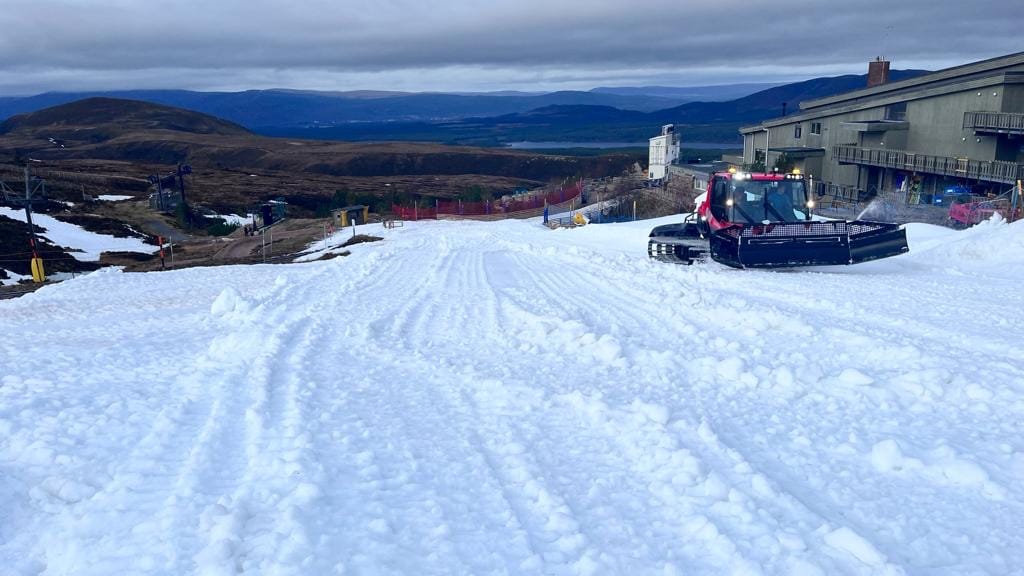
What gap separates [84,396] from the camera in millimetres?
6402

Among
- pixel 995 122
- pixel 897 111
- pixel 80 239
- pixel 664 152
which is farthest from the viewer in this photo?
pixel 664 152

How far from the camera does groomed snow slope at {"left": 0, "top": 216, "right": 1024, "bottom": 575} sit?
3932 millimetres

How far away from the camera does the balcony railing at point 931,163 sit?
94.2ft

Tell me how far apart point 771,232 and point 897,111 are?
89.9 feet

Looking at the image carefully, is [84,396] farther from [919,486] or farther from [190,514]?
[919,486]

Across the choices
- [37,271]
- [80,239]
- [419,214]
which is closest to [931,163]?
[419,214]

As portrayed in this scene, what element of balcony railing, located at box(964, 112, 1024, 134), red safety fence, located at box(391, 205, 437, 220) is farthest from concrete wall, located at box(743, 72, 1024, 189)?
red safety fence, located at box(391, 205, 437, 220)

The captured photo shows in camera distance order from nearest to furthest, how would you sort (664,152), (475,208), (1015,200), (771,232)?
(771,232) < (1015,200) < (475,208) < (664,152)

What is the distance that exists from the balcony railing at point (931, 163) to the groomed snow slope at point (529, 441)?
73.4 ft

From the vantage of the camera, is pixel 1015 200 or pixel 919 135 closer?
pixel 1015 200

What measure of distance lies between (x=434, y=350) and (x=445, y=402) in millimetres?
2052

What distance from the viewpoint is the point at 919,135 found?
34.6 meters

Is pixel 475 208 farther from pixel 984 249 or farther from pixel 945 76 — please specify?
pixel 984 249

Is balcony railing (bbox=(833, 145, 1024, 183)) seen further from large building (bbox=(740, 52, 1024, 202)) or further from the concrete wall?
the concrete wall
